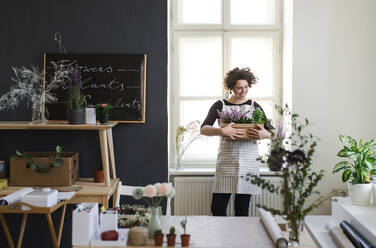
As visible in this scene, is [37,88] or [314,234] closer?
[314,234]

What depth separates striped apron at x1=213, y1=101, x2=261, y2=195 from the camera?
11.7 ft

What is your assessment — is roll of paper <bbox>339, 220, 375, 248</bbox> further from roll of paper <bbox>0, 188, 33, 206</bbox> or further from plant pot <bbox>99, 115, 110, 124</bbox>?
roll of paper <bbox>0, 188, 33, 206</bbox>

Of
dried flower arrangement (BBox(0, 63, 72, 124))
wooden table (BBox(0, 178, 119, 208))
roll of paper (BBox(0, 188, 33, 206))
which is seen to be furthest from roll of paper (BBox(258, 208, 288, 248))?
dried flower arrangement (BBox(0, 63, 72, 124))

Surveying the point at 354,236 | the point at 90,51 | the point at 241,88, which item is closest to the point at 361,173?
the point at 354,236

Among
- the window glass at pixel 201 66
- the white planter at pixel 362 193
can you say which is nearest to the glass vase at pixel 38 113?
the window glass at pixel 201 66

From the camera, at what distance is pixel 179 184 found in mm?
4160

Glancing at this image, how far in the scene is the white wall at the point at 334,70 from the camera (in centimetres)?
406

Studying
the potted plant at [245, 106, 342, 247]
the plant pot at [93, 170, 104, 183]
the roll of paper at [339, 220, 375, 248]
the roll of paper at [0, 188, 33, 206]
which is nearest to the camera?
the potted plant at [245, 106, 342, 247]

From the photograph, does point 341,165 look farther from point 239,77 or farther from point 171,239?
point 171,239

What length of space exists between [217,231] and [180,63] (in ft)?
7.65

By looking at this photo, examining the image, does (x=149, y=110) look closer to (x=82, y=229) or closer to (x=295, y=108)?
(x=295, y=108)

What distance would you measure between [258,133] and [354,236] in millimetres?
1033

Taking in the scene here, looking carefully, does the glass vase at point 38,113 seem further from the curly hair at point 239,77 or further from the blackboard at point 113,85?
the curly hair at point 239,77

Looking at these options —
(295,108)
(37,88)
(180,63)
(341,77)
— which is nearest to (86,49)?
(37,88)
